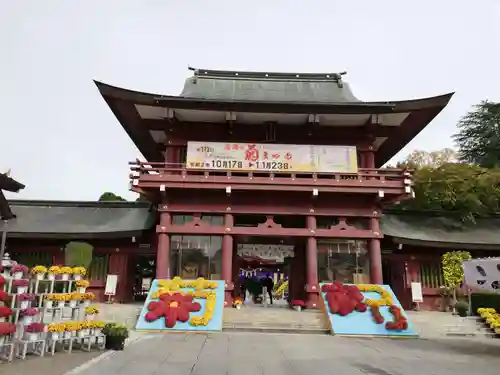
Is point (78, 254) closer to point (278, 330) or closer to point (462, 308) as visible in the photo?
point (278, 330)

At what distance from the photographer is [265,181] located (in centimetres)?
1981

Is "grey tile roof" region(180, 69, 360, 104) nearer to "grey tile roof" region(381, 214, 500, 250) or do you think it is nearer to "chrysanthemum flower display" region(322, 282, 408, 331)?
"grey tile roof" region(381, 214, 500, 250)

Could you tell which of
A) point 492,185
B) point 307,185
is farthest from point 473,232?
point 307,185

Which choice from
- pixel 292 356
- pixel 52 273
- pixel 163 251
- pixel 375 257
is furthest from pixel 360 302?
pixel 52 273

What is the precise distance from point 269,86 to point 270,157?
721 cm

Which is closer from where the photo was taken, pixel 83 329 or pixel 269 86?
pixel 83 329

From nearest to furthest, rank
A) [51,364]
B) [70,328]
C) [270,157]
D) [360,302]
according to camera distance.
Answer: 1. [51,364]
2. [70,328]
3. [360,302]
4. [270,157]

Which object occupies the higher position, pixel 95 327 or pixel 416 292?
pixel 416 292

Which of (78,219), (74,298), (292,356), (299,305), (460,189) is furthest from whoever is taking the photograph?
(460,189)

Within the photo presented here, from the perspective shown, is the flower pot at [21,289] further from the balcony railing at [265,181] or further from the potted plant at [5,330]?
the balcony railing at [265,181]

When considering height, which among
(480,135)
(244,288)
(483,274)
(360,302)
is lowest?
(360,302)

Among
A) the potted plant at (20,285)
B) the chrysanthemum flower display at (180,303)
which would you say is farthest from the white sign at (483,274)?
the potted plant at (20,285)

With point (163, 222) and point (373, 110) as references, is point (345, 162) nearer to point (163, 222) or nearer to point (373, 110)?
point (373, 110)

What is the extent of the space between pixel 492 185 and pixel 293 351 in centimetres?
2180
